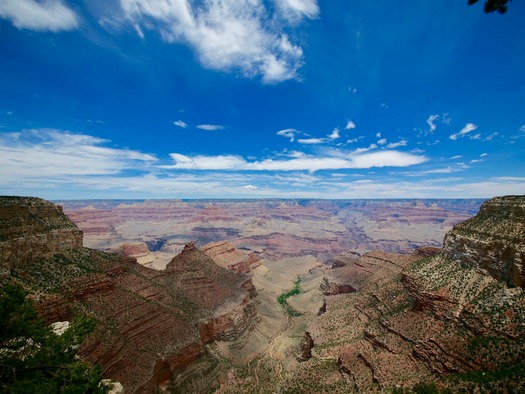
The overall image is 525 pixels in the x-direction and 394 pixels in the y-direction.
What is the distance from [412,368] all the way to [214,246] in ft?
269

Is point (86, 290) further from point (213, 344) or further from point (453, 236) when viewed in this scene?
point (453, 236)

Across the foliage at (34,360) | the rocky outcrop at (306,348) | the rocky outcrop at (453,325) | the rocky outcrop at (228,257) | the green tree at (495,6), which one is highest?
the green tree at (495,6)

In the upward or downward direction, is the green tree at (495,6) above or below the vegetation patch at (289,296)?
above

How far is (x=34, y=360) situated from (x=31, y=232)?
108ft

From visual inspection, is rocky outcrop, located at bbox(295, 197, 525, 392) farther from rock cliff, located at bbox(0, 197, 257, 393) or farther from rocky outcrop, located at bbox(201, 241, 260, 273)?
rocky outcrop, located at bbox(201, 241, 260, 273)

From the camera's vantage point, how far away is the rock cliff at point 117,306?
35531mm

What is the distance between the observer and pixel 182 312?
170 ft

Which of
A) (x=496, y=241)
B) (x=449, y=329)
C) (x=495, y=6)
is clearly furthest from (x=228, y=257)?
(x=495, y=6)

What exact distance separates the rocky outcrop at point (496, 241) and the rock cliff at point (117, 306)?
44084 mm

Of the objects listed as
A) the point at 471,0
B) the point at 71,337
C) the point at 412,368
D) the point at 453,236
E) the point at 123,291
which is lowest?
the point at 412,368

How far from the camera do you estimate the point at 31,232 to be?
39969 mm

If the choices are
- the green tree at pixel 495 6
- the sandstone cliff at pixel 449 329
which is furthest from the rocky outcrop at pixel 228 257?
the green tree at pixel 495 6

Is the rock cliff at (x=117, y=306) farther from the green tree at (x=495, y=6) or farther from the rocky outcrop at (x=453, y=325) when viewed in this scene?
the green tree at (x=495, y=6)

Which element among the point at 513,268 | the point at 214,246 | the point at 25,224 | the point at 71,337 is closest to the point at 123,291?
the point at 25,224
